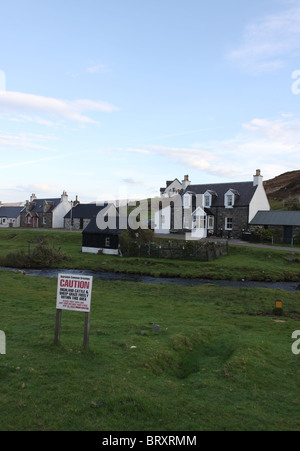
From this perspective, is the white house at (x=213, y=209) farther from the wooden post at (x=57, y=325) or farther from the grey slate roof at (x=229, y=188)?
the wooden post at (x=57, y=325)

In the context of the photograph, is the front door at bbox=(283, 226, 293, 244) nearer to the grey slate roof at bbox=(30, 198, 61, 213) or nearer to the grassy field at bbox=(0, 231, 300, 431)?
the grassy field at bbox=(0, 231, 300, 431)

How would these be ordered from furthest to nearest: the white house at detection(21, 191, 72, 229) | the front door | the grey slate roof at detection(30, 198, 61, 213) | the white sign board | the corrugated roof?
1. the grey slate roof at detection(30, 198, 61, 213)
2. the white house at detection(21, 191, 72, 229)
3. the corrugated roof
4. the front door
5. the white sign board

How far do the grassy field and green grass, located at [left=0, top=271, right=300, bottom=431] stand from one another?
1.1 inches

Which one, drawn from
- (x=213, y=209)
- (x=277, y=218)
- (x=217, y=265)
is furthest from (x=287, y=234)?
(x=217, y=265)

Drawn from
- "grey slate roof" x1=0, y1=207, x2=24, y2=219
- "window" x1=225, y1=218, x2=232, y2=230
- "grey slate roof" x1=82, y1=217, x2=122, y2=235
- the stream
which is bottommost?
the stream

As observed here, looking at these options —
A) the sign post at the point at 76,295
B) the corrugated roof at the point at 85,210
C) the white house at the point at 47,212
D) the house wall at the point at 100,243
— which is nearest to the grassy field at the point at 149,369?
the sign post at the point at 76,295

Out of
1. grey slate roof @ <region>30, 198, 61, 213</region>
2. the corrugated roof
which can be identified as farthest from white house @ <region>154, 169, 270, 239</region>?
grey slate roof @ <region>30, 198, 61, 213</region>

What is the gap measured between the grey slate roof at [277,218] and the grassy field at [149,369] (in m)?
32.3

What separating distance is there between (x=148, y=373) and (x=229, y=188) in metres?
54.3

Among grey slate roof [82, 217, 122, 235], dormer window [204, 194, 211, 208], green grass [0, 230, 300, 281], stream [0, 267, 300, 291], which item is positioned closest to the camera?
stream [0, 267, 300, 291]

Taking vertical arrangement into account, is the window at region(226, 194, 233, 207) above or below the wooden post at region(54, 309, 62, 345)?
above

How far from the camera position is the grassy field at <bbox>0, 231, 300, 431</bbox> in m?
7.11

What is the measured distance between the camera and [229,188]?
60.6 meters

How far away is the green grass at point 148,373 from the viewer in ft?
23.3
